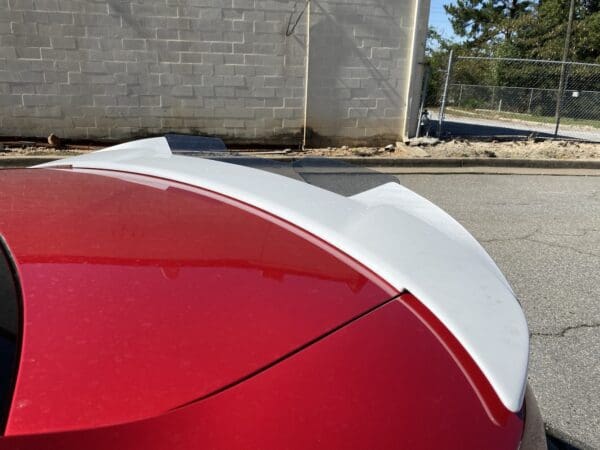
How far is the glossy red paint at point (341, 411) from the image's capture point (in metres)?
0.73

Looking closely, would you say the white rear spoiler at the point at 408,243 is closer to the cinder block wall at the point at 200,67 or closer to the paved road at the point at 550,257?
the paved road at the point at 550,257

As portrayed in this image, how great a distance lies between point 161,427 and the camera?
74cm

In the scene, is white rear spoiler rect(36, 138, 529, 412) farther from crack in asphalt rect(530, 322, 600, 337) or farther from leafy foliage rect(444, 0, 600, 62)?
leafy foliage rect(444, 0, 600, 62)

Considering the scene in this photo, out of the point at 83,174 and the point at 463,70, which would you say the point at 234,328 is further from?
the point at 463,70

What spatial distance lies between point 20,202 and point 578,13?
4426cm

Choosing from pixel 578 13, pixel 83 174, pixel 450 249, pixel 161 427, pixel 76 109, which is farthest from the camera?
pixel 578 13

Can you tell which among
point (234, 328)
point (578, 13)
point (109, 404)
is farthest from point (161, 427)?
point (578, 13)

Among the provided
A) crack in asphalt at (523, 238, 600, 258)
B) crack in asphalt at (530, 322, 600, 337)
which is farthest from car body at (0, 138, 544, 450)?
crack in asphalt at (523, 238, 600, 258)

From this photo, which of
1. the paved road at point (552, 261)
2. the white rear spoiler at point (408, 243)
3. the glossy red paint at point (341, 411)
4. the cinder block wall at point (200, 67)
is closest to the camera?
the glossy red paint at point (341, 411)

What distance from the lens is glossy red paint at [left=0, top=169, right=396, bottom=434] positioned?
0.78 metres

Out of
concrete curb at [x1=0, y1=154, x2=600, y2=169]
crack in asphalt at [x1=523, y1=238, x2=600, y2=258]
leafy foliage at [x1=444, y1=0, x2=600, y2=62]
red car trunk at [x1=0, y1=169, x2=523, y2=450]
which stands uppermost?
leafy foliage at [x1=444, y1=0, x2=600, y2=62]

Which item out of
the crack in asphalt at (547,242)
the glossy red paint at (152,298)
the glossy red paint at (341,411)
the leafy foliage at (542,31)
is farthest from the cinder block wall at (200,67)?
the leafy foliage at (542,31)

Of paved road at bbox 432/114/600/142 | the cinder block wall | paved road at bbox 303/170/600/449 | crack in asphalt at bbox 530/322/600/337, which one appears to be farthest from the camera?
paved road at bbox 432/114/600/142

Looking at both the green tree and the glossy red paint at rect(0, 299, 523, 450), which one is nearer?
the glossy red paint at rect(0, 299, 523, 450)
